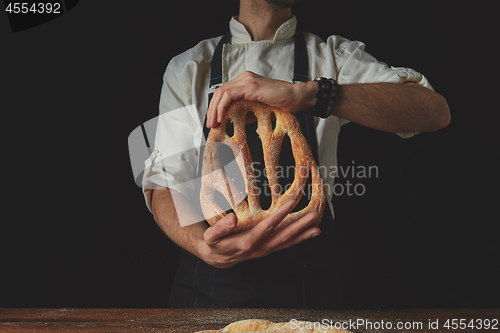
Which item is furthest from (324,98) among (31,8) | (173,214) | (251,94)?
(31,8)

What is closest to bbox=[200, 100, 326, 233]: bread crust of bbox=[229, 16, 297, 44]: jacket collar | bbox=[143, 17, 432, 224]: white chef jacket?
bbox=[143, 17, 432, 224]: white chef jacket

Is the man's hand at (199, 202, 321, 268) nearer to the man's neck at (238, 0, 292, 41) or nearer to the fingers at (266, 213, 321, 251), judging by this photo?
the fingers at (266, 213, 321, 251)

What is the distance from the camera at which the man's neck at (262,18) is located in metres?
1.17

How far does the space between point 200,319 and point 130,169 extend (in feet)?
1.78

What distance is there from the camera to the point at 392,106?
97cm

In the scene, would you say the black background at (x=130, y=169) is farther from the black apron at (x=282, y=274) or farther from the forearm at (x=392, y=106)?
the forearm at (x=392, y=106)

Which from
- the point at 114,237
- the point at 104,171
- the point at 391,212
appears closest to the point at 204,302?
the point at 114,237

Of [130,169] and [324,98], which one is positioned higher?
[324,98]

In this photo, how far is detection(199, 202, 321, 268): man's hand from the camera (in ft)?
2.52

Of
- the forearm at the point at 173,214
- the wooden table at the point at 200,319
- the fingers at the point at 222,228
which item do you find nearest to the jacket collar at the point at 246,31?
the forearm at the point at 173,214

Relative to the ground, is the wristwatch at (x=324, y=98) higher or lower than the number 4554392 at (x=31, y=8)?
lower

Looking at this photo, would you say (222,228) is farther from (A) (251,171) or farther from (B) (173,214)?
(B) (173,214)

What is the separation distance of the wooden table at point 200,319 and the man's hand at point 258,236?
14 centimetres

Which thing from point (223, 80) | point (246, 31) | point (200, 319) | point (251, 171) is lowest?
point (200, 319)
